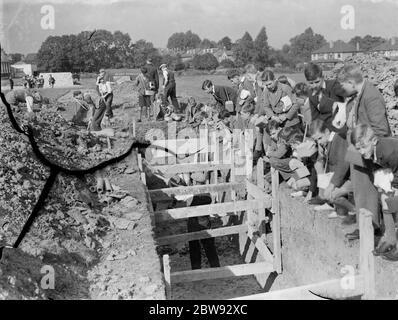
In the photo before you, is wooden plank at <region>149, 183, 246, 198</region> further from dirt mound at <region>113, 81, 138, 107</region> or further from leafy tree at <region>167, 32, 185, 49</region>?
dirt mound at <region>113, 81, 138, 107</region>

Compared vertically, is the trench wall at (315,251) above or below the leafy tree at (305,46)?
below

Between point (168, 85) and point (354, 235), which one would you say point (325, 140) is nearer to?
point (354, 235)

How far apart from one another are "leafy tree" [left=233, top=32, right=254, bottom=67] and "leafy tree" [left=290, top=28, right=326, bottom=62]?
625 mm

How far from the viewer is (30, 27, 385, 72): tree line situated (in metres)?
6.74

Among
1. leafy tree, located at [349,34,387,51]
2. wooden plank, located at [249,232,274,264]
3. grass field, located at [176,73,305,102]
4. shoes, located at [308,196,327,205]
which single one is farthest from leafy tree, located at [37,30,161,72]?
grass field, located at [176,73,305,102]

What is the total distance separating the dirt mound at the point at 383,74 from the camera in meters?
8.89

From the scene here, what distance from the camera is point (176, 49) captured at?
682 centimetres

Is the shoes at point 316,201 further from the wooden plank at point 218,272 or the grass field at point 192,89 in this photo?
the grass field at point 192,89

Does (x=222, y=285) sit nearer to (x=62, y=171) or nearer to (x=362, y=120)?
(x=62, y=171)

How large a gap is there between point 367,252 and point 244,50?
3.64 meters

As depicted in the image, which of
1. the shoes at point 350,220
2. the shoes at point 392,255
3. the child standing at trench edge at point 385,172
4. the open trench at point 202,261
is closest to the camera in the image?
the child standing at trench edge at point 385,172

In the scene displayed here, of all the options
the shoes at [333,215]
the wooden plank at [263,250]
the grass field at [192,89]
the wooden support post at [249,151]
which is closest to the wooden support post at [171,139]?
the wooden support post at [249,151]

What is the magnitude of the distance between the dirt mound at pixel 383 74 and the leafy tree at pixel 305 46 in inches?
109
